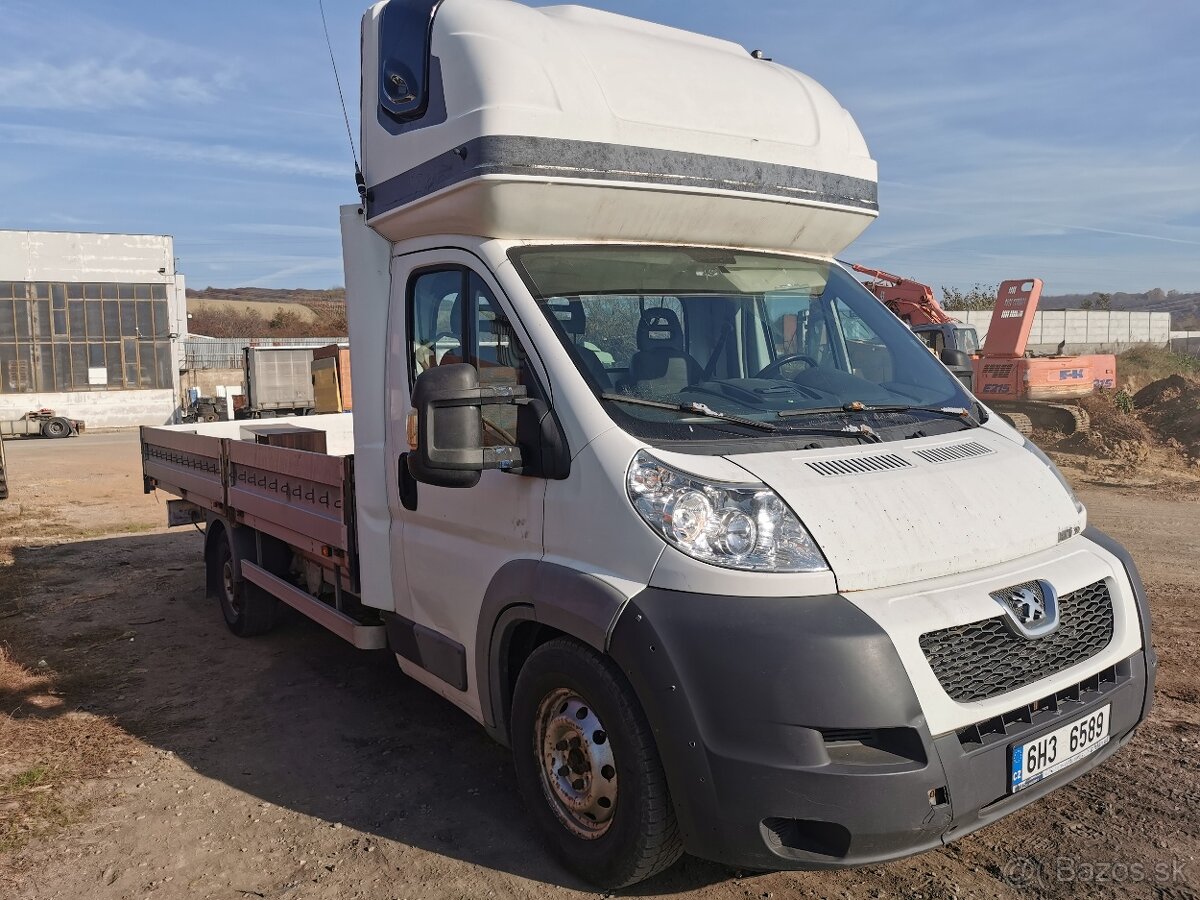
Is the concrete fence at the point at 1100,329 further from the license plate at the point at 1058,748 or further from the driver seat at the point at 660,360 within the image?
the license plate at the point at 1058,748

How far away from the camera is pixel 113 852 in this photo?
3.71m

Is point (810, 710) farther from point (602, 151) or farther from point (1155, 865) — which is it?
point (602, 151)

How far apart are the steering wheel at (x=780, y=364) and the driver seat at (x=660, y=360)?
0.94 ft

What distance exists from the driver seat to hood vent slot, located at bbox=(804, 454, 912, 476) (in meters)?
0.61

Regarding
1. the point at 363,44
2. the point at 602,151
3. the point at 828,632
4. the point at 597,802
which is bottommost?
the point at 597,802

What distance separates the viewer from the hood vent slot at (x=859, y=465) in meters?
3.00

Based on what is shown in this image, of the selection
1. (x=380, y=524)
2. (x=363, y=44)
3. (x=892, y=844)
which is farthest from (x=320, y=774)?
(x=363, y=44)

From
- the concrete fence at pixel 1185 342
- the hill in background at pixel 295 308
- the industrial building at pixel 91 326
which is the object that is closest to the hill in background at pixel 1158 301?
the hill in background at pixel 295 308

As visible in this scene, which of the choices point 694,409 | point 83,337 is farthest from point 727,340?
point 83,337

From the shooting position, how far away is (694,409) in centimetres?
323

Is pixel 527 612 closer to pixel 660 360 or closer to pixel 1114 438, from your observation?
pixel 660 360

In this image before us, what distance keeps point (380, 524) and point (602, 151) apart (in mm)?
1894

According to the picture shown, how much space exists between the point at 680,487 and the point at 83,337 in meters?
47.0

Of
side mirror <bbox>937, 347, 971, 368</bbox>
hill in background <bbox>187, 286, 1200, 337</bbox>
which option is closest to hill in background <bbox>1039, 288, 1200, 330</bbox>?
hill in background <bbox>187, 286, 1200, 337</bbox>
